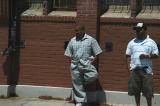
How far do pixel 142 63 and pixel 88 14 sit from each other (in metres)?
2.27

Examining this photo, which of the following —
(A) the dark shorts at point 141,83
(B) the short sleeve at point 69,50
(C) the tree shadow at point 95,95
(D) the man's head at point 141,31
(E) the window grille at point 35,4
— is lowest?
(C) the tree shadow at point 95,95

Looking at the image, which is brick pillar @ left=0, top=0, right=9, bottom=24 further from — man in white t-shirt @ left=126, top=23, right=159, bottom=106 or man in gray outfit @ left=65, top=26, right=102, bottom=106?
man in white t-shirt @ left=126, top=23, right=159, bottom=106

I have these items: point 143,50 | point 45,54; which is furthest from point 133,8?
point 45,54

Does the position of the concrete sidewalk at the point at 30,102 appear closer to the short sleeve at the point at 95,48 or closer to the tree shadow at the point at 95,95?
the tree shadow at the point at 95,95

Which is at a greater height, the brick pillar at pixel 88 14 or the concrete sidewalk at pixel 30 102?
the brick pillar at pixel 88 14

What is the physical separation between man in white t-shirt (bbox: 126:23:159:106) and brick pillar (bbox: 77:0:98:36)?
1836 millimetres

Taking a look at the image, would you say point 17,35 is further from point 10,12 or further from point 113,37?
point 113,37

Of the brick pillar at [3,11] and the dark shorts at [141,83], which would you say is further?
the brick pillar at [3,11]

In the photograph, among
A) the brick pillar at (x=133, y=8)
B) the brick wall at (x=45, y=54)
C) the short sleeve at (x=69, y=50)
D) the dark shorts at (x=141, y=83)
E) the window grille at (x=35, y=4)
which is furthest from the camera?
the window grille at (x=35, y=4)

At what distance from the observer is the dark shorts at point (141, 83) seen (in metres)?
8.93

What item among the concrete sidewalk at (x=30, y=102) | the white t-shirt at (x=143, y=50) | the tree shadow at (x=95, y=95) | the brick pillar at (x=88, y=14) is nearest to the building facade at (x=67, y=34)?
the brick pillar at (x=88, y=14)

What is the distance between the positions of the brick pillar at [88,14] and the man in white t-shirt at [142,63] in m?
→ 1.84

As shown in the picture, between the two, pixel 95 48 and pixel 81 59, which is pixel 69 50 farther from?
pixel 95 48

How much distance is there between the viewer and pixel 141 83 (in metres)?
9.09
